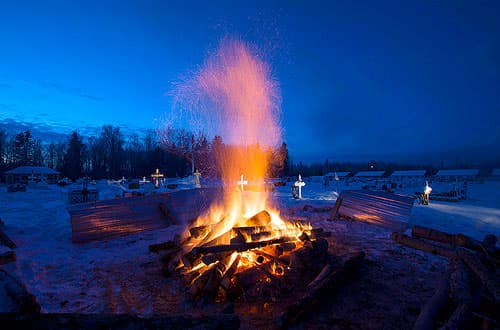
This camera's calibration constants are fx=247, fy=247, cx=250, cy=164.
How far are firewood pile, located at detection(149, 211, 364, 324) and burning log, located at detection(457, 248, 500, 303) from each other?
74.1 inches

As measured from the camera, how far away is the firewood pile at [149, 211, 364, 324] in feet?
14.5

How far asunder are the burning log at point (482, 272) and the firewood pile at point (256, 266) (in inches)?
74.1

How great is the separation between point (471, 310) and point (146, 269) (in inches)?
229

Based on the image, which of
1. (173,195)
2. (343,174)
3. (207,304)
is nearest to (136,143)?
(343,174)

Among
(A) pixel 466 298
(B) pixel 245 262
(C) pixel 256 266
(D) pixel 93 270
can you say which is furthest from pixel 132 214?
(A) pixel 466 298

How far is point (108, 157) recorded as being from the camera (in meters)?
88.9

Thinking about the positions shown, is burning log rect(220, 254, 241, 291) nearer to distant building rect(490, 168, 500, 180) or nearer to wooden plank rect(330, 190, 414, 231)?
wooden plank rect(330, 190, 414, 231)

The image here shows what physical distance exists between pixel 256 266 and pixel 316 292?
1372 mm

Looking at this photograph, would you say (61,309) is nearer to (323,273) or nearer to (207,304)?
(207,304)

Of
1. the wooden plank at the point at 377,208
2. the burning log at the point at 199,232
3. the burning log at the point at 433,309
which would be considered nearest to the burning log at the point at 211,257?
the burning log at the point at 199,232

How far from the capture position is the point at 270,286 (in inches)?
182

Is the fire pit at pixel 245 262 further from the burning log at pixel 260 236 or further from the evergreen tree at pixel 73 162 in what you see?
the evergreen tree at pixel 73 162

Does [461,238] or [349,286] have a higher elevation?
[461,238]

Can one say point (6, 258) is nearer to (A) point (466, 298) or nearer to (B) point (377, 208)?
(A) point (466, 298)
